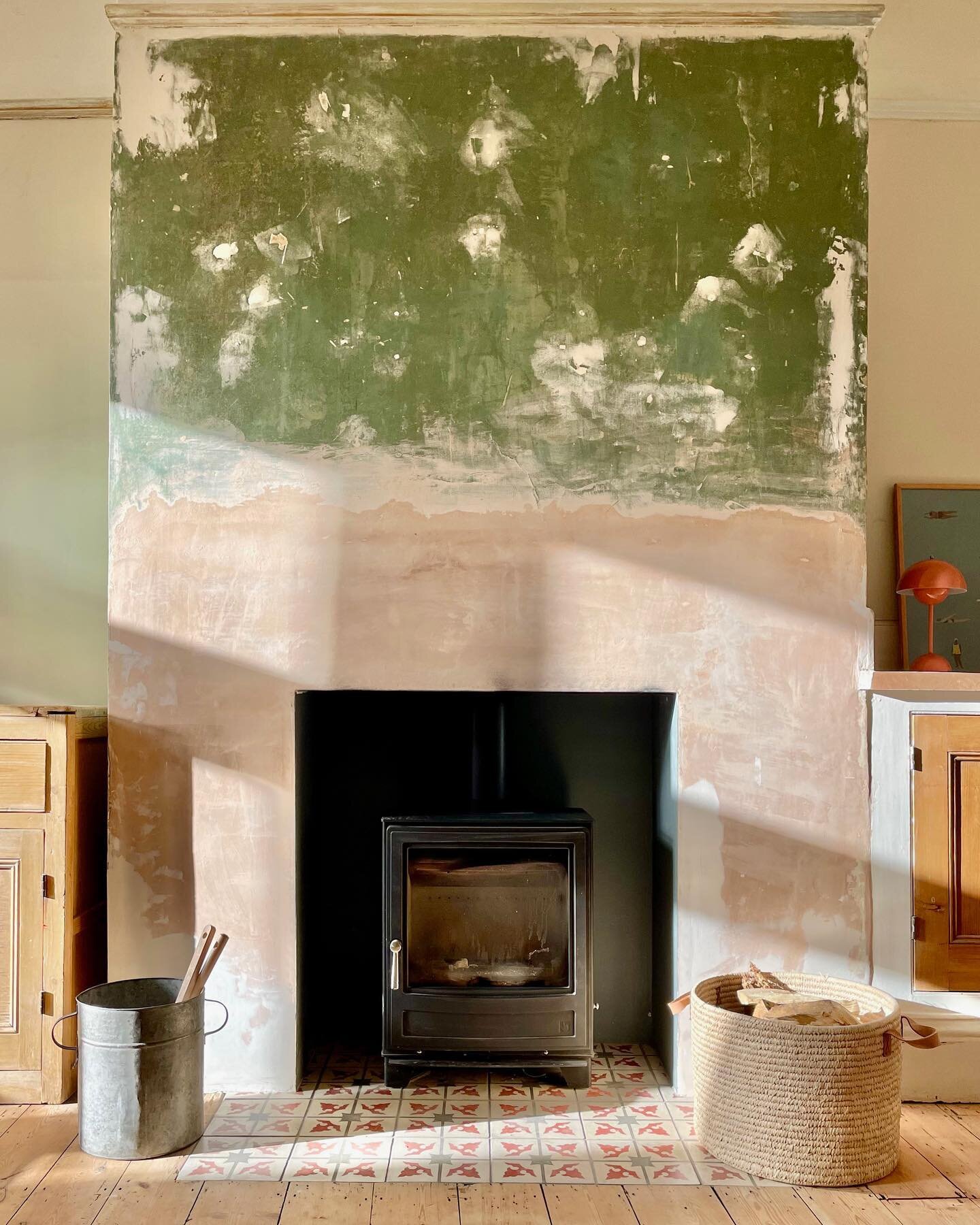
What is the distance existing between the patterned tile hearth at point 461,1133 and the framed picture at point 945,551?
5.10 ft

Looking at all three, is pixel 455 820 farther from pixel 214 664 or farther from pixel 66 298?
pixel 66 298

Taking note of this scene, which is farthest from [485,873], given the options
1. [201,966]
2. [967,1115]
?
[967,1115]

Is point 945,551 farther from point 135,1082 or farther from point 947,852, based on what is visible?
point 135,1082

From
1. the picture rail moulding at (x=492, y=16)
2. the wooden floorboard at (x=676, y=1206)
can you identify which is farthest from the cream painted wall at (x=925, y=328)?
the wooden floorboard at (x=676, y=1206)

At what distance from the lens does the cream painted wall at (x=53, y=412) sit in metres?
3.35

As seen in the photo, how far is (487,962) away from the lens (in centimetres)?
288

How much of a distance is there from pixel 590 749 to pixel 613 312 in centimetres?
134

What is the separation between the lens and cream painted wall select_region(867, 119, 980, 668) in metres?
3.32

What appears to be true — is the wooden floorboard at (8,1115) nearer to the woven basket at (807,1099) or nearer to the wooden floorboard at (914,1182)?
the woven basket at (807,1099)

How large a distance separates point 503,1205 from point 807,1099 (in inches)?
27.8

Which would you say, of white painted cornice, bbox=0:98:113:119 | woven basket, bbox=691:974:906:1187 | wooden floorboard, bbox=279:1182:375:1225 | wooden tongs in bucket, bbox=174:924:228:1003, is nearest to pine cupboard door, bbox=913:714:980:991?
woven basket, bbox=691:974:906:1187

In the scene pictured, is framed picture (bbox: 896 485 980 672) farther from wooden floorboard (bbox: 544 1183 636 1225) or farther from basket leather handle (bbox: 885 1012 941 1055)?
wooden floorboard (bbox: 544 1183 636 1225)

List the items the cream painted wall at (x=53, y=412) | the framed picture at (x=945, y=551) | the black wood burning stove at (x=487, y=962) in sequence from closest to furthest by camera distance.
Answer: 1. the black wood burning stove at (x=487, y=962)
2. the framed picture at (x=945, y=551)
3. the cream painted wall at (x=53, y=412)

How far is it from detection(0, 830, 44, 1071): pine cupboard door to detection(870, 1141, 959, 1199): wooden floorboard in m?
2.08
